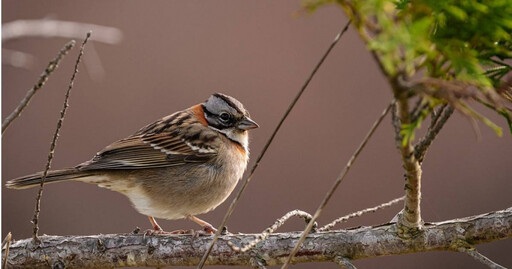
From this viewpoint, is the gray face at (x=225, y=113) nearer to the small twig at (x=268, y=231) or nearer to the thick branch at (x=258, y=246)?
the thick branch at (x=258, y=246)

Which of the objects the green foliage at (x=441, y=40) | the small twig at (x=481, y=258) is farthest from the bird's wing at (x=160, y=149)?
the green foliage at (x=441, y=40)

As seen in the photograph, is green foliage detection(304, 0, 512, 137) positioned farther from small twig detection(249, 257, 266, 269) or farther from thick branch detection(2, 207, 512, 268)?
small twig detection(249, 257, 266, 269)

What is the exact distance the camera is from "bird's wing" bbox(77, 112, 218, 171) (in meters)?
4.28

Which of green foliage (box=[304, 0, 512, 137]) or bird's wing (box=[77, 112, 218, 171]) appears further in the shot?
bird's wing (box=[77, 112, 218, 171])

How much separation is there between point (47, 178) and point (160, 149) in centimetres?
74

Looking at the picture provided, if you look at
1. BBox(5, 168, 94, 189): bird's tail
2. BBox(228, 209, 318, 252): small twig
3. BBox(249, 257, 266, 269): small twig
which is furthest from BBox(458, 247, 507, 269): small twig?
BBox(5, 168, 94, 189): bird's tail

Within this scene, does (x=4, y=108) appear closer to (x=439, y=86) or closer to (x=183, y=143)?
(x=183, y=143)

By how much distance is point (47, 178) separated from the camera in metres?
4.09

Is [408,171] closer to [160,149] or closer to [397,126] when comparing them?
[397,126]

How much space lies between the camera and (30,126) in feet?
26.4

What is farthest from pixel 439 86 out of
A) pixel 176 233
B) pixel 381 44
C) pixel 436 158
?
pixel 436 158

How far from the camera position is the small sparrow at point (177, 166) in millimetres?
4234

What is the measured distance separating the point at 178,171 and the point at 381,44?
115 inches

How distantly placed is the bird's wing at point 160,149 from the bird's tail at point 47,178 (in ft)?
0.16
